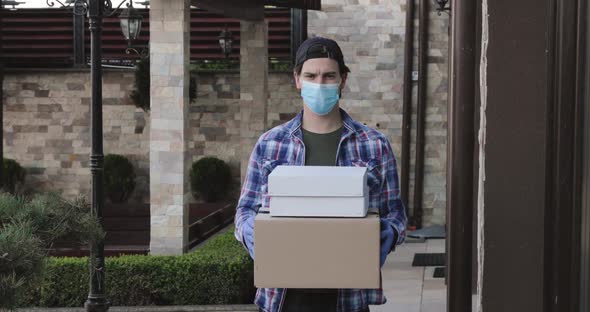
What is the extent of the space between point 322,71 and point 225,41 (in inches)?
639

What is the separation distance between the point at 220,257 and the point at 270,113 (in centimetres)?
993

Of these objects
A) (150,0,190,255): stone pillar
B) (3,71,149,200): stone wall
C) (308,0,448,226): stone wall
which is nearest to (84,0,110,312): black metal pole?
(150,0,190,255): stone pillar

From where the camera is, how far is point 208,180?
2102cm

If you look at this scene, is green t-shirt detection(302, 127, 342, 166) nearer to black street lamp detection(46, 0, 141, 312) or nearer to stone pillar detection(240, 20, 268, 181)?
black street lamp detection(46, 0, 141, 312)

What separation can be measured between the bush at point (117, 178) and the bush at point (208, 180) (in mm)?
1316

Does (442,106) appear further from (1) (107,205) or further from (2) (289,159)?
(2) (289,159)

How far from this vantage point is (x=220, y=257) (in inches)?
437

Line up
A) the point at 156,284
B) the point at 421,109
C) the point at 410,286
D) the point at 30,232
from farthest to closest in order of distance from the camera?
the point at 421,109 → the point at 410,286 → the point at 156,284 → the point at 30,232

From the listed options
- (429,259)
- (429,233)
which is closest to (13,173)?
(429,233)

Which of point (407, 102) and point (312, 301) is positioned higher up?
point (407, 102)

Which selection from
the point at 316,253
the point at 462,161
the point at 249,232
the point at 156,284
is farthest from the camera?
the point at 156,284

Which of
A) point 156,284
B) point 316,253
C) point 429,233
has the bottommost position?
point 429,233

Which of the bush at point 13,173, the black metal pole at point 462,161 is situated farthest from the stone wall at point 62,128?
the black metal pole at point 462,161

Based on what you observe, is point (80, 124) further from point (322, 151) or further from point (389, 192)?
point (389, 192)
